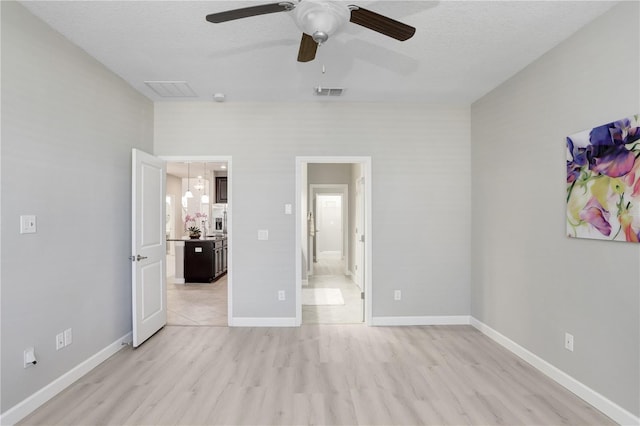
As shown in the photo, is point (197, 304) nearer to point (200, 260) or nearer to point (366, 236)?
point (200, 260)

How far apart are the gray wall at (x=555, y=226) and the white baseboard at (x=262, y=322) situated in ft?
7.59

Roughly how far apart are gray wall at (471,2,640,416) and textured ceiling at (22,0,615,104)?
26 centimetres

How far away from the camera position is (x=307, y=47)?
6.84 feet

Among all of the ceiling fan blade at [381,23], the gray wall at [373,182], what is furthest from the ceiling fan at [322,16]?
the gray wall at [373,182]

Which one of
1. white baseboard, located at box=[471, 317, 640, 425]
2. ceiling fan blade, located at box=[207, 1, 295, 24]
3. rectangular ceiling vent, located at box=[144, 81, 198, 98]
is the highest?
rectangular ceiling vent, located at box=[144, 81, 198, 98]

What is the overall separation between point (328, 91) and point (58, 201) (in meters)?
2.76

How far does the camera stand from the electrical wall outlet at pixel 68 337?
8.56 feet

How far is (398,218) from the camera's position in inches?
160

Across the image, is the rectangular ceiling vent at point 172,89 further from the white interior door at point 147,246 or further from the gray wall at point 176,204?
the gray wall at point 176,204

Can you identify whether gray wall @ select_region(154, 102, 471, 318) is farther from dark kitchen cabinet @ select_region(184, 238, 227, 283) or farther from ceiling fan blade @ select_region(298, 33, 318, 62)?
dark kitchen cabinet @ select_region(184, 238, 227, 283)

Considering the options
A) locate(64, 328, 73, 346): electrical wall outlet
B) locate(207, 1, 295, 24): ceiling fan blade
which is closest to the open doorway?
locate(64, 328, 73, 346): electrical wall outlet

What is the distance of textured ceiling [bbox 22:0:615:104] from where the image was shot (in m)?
2.25

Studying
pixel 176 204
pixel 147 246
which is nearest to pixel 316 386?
pixel 147 246

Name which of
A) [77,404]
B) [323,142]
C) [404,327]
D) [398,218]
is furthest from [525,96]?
[77,404]
